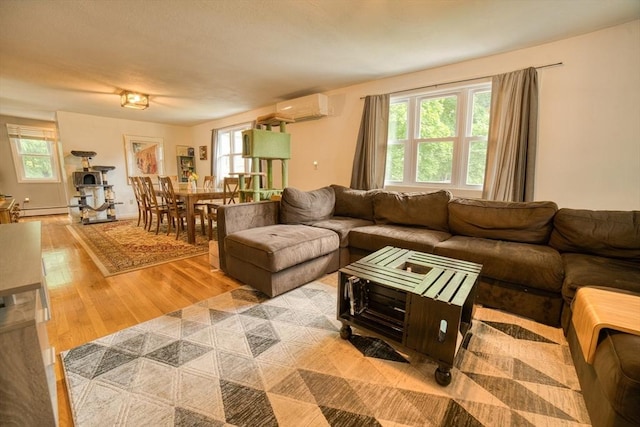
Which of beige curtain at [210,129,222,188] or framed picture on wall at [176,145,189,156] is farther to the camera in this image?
framed picture on wall at [176,145,189,156]

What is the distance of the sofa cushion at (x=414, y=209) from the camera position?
2.78m

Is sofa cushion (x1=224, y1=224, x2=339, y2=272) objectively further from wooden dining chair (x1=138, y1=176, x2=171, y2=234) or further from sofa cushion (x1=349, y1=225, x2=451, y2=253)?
wooden dining chair (x1=138, y1=176, x2=171, y2=234)

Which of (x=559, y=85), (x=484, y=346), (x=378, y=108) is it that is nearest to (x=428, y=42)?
(x=378, y=108)

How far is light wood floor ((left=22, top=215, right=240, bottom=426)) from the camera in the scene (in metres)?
1.73

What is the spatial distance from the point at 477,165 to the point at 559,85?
1010 millimetres

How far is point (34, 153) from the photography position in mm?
6348

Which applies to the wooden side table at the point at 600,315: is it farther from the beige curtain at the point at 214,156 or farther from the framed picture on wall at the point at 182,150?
the framed picture on wall at the point at 182,150

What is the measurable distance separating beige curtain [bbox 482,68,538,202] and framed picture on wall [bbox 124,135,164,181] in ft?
23.8

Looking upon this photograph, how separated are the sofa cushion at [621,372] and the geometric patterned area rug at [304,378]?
0.96ft

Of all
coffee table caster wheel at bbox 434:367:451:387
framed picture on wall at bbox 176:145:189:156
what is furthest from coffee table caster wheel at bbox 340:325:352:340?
framed picture on wall at bbox 176:145:189:156

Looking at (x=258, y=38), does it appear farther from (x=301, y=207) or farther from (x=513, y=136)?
(x=513, y=136)

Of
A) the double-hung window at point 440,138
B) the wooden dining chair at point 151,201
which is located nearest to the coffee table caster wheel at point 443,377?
the double-hung window at point 440,138

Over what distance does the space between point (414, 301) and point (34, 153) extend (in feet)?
30.2

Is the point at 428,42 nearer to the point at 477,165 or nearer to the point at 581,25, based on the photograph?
the point at 581,25
